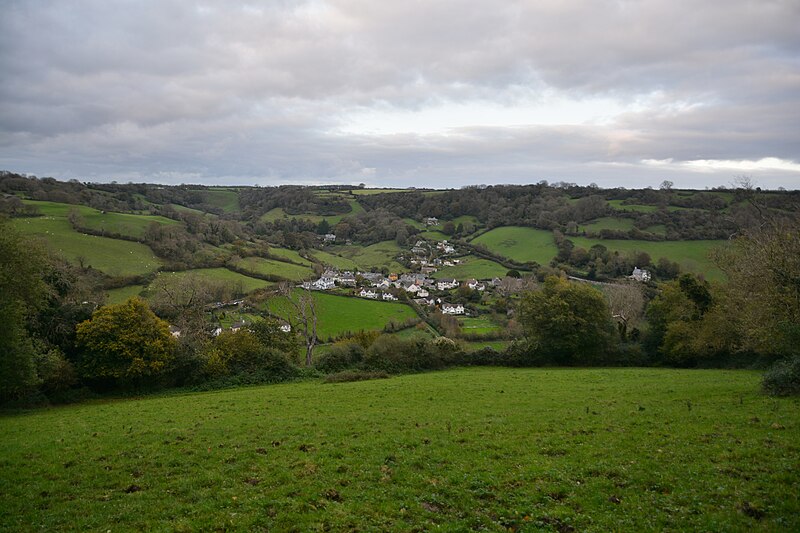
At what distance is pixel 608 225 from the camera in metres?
115

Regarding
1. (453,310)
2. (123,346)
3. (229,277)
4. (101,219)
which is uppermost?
(101,219)

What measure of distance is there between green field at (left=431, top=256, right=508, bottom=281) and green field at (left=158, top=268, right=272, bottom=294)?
50.1 m

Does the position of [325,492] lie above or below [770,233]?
below

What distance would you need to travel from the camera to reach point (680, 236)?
100000 mm

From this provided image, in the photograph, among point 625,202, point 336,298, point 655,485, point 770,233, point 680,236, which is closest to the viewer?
point 655,485

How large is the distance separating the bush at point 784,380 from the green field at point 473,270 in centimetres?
8668

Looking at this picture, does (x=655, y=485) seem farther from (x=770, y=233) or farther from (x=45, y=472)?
(x=770, y=233)

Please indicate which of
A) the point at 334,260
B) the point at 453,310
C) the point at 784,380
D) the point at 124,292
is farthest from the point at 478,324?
the point at 334,260

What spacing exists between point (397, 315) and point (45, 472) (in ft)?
210

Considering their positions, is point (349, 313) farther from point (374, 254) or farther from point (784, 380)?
point (374, 254)

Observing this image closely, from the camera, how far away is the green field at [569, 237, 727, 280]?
281 ft

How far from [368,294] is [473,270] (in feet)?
115

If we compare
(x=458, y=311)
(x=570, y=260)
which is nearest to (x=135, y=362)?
(x=458, y=311)

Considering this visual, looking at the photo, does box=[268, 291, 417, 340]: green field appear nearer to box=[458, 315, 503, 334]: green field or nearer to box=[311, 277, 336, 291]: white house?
box=[311, 277, 336, 291]: white house
